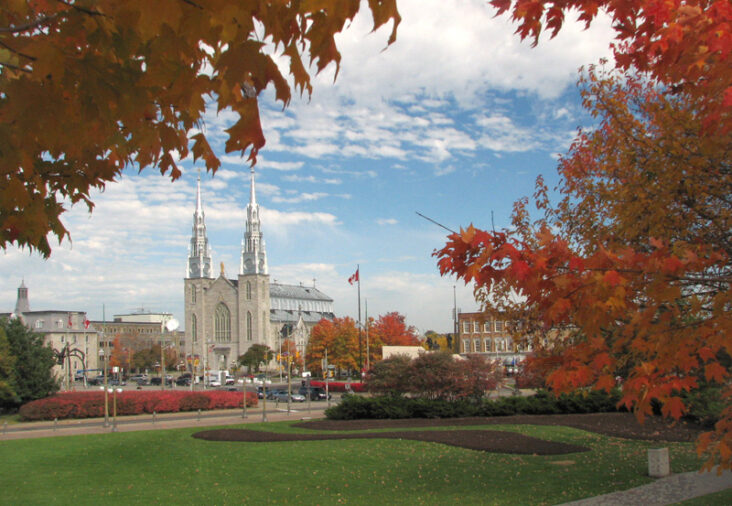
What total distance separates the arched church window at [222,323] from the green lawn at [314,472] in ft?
315

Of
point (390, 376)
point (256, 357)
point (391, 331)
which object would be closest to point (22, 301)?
point (256, 357)

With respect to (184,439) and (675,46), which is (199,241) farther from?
(675,46)

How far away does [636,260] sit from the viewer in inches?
189

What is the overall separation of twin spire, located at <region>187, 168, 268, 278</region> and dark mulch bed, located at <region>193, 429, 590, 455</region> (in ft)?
291

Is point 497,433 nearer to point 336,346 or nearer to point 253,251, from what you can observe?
point 336,346

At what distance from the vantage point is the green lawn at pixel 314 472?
12859 millimetres

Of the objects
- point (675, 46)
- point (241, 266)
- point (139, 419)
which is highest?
point (241, 266)

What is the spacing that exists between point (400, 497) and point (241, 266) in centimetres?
10513

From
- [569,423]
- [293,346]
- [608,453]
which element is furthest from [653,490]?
[293,346]

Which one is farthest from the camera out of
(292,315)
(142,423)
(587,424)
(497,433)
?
(292,315)

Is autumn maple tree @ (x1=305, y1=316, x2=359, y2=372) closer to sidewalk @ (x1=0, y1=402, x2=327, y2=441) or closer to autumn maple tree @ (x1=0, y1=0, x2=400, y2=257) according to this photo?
sidewalk @ (x1=0, y1=402, x2=327, y2=441)

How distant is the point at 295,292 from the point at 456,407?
123938 mm

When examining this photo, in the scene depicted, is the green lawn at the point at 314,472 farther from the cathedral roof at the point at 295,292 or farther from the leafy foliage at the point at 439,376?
the cathedral roof at the point at 295,292

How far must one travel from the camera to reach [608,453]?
17.5 meters
